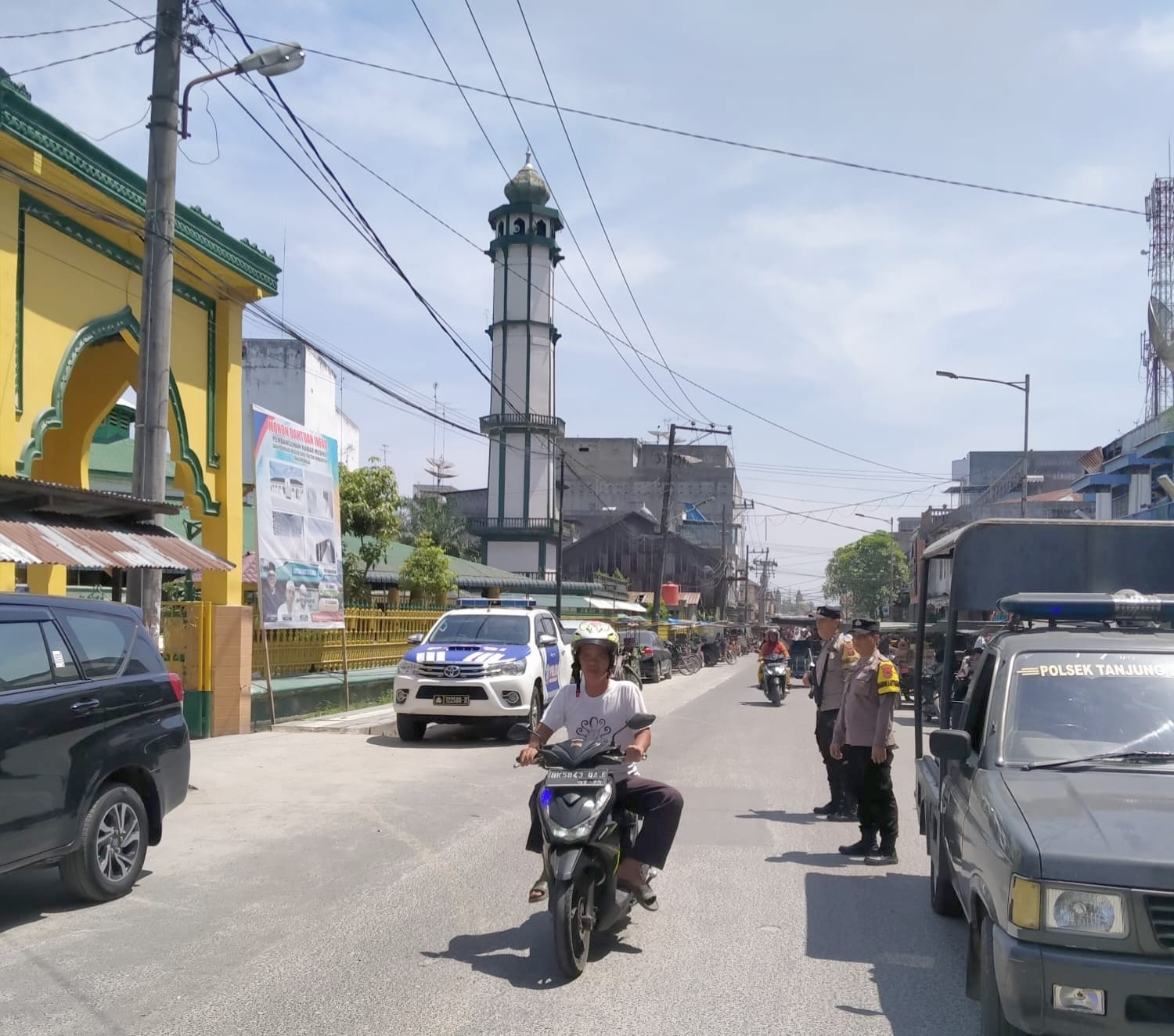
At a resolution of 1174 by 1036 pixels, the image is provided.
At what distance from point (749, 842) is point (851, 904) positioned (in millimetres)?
1834

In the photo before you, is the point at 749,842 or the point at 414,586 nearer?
the point at 749,842

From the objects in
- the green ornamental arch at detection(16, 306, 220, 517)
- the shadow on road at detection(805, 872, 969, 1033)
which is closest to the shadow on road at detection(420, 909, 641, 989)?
the shadow on road at detection(805, 872, 969, 1033)

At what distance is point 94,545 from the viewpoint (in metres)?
9.42


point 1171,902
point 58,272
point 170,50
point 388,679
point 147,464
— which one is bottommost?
point 388,679

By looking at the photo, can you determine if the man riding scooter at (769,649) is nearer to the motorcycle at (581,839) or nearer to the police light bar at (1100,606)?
the police light bar at (1100,606)

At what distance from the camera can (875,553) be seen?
9875 centimetres

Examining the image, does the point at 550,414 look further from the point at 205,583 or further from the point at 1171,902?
the point at 1171,902

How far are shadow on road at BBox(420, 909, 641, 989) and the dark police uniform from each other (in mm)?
4016

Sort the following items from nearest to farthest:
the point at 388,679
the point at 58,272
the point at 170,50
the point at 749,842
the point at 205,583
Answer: the point at 749,842 → the point at 170,50 → the point at 58,272 → the point at 205,583 → the point at 388,679

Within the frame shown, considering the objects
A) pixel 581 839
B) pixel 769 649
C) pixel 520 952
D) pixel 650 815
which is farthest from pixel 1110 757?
pixel 769 649

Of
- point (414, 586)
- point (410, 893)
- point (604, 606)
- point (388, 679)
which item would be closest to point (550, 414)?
point (604, 606)

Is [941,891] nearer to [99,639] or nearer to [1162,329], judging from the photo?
[99,639]

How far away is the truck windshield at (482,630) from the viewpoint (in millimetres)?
15789

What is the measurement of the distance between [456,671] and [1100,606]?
9.94 meters
